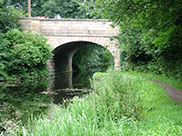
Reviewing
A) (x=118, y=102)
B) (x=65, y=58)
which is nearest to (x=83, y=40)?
(x=65, y=58)

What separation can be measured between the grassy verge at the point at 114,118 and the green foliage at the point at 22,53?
33.4ft

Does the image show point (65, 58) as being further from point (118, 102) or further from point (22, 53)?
point (118, 102)

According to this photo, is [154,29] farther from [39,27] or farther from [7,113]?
[39,27]

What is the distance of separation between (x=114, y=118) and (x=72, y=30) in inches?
565

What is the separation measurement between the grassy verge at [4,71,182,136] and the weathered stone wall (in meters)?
12.4

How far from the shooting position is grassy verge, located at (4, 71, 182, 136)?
124 inches

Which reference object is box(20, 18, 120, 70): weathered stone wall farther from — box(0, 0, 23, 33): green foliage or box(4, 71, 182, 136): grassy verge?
box(4, 71, 182, 136): grassy verge

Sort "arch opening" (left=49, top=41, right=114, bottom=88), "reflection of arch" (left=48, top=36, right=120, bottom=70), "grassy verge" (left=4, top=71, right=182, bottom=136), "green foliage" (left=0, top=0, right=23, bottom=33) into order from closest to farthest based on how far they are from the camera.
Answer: "grassy verge" (left=4, top=71, right=182, bottom=136)
"green foliage" (left=0, top=0, right=23, bottom=33)
"reflection of arch" (left=48, top=36, right=120, bottom=70)
"arch opening" (left=49, top=41, right=114, bottom=88)

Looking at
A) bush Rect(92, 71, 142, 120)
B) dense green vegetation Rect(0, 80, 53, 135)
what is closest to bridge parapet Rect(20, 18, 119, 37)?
dense green vegetation Rect(0, 80, 53, 135)

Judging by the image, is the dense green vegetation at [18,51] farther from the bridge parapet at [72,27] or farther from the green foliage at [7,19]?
the bridge parapet at [72,27]

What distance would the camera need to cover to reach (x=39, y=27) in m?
17.9

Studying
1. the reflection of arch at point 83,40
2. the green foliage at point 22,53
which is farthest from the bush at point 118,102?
the reflection of arch at point 83,40

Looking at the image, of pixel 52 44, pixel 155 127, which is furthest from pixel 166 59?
pixel 52 44

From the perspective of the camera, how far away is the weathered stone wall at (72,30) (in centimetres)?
1758
